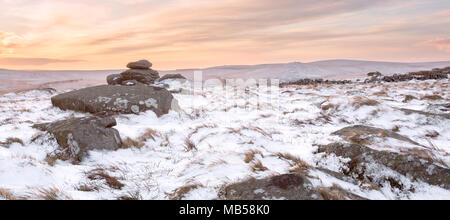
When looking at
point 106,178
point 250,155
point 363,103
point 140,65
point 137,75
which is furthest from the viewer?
point 140,65

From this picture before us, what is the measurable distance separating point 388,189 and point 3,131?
736 cm

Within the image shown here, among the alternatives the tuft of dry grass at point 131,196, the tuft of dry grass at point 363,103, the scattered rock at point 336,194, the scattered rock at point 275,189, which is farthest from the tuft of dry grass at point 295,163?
the tuft of dry grass at point 363,103

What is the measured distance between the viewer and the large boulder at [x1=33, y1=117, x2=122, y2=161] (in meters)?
4.34

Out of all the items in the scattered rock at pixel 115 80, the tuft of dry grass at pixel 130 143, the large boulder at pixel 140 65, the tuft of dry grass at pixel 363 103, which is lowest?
the tuft of dry grass at pixel 130 143

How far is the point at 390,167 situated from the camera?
342cm

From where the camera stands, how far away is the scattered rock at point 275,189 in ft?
8.39

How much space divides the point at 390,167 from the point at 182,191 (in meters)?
2.96

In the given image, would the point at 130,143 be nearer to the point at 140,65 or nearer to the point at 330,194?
the point at 330,194

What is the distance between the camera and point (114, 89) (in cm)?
976

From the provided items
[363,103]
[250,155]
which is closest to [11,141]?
[250,155]

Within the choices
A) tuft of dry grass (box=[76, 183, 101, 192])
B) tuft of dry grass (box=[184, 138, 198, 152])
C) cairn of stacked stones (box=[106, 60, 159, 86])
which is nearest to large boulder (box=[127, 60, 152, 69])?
cairn of stacked stones (box=[106, 60, 159, 86])

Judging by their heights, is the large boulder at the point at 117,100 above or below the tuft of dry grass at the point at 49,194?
above

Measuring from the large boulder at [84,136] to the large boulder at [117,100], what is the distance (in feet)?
11.9

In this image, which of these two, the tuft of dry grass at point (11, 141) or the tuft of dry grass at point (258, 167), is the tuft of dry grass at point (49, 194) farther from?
the tuft of dry grass at point (11, 141)
